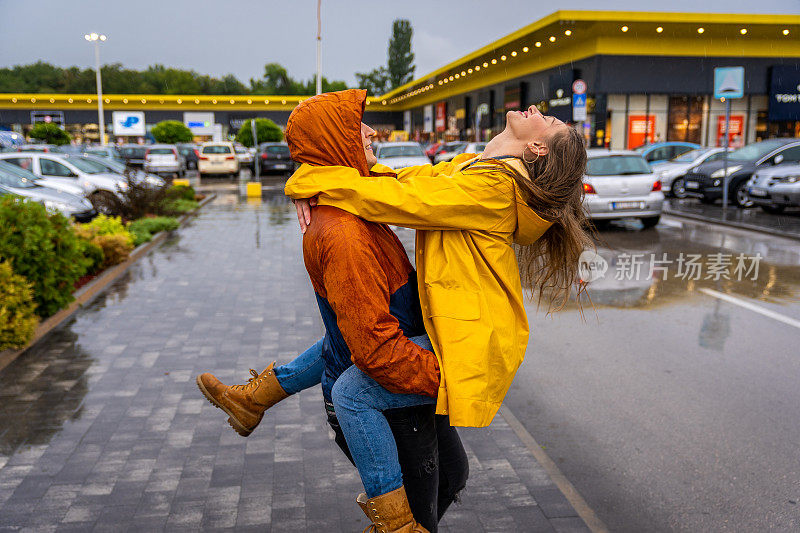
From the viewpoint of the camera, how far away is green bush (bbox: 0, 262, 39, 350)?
580 cm

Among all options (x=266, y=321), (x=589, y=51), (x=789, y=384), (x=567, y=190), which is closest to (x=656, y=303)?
(x=789, y=384)

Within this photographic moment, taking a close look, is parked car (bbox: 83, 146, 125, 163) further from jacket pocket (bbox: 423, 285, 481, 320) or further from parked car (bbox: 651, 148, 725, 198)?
jacket pocket (bbox: 423, 285, 481, 320)

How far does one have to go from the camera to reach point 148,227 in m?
13.7

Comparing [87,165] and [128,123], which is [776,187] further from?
[128,123]

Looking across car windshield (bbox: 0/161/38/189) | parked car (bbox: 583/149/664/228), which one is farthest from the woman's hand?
car windshield (bbox: 0/161/38/189)

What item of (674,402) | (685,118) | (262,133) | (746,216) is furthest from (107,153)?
(674,402)

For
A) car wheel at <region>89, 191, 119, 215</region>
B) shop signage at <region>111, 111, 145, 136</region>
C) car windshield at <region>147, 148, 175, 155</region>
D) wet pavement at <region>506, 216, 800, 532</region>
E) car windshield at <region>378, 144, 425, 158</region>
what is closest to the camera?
wet pavement at <region>506, 216, 800, 532</region>

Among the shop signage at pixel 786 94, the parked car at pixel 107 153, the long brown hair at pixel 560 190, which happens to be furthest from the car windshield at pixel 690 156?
the long brown hair at pixel 560 190

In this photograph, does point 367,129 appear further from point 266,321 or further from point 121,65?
point 121,65

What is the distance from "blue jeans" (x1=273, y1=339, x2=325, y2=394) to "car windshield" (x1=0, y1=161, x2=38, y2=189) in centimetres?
1256

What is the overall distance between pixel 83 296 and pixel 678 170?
19.0 m

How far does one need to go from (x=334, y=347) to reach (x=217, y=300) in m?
6.28

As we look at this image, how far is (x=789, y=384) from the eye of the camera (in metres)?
5.52

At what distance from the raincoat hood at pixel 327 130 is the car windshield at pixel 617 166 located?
522 inches
